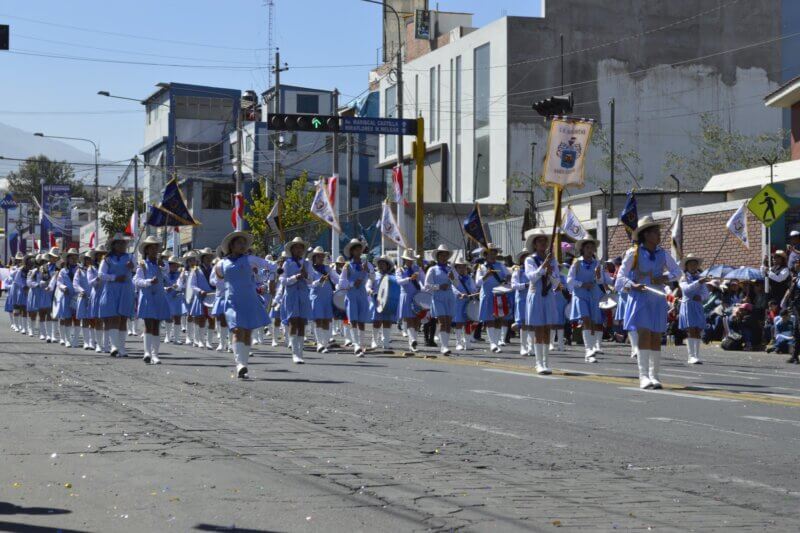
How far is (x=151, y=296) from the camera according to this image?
21.5 m

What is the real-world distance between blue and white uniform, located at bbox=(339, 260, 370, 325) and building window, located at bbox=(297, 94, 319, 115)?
55307 mm

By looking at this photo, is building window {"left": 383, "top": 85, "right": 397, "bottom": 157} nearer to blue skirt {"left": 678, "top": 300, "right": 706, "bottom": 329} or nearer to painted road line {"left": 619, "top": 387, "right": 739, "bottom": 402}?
blue skirt {"left": 678, "top": 300, "right": 706, "bottom": 329}

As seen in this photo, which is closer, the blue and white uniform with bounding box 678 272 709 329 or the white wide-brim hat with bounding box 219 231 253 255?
the white wide-brim hat with bounding box 219 231 253 255

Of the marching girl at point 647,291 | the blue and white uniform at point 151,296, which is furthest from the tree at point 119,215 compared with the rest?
the marching girl at point 647,291

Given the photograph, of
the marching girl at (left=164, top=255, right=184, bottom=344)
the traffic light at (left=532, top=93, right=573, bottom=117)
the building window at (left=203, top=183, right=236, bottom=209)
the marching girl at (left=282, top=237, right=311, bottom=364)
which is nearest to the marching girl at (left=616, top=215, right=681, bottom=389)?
the marching girl at (left=282, top=237, right=311, bottom=364)

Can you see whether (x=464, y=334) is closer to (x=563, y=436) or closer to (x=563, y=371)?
(x=563, y=371)

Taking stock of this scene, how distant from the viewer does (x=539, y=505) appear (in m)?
7.92

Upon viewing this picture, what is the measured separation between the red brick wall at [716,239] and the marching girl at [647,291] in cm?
1719

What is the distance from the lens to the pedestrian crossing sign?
27.0m

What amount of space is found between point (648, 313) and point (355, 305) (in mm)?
10749

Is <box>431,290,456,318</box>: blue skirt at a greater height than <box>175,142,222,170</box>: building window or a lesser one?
lesser

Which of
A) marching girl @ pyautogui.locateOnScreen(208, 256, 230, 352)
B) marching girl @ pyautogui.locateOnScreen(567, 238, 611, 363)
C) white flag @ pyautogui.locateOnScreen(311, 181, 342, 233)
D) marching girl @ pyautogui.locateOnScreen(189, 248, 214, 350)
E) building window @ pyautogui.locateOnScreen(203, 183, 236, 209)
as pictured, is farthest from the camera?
building window @ pyautogui.locateOnScreen(203, 183, 236, 209)

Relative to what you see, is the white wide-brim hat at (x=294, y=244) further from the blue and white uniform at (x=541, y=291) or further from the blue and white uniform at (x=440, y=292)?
the blue and white uniform at (x=541, y=291)

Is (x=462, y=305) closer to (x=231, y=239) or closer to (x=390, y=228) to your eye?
(x=390, y=228)
